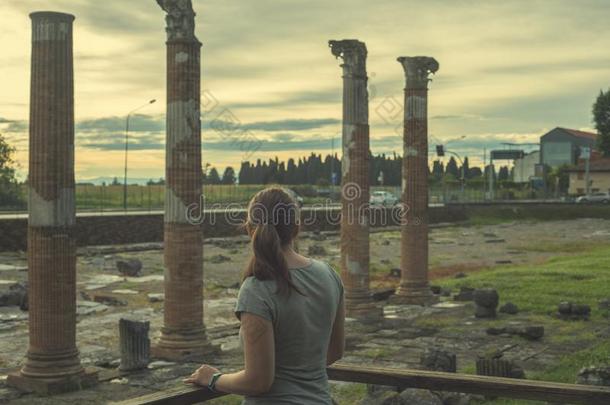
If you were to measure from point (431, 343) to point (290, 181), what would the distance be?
113 m

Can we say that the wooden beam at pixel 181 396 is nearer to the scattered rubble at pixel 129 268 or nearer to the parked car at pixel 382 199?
the scattered rubble at pixel 129 268

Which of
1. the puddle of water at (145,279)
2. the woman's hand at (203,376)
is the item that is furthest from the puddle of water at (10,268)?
the woman's hand at (203,376)

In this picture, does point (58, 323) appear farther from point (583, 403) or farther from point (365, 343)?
point (583, 403)

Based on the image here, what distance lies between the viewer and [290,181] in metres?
126

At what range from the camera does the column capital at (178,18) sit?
39.7 feet

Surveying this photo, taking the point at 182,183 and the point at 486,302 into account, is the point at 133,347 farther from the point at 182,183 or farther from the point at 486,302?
the point at 486,302

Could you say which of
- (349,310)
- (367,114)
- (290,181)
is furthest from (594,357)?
(290,181)

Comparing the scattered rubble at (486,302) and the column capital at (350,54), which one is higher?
the column capital at (350,54)

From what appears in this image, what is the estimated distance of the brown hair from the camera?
318cm

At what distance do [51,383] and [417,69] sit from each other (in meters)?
11.9

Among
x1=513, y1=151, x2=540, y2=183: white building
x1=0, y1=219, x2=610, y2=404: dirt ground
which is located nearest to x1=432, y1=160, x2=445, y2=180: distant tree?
x1=513, y1=151, x2=540, y2=183: white building

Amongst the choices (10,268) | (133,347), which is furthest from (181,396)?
(10,268)

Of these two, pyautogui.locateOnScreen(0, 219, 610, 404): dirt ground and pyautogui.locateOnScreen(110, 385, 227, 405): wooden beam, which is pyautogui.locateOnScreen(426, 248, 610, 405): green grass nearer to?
pyautogui.locateOnScreen(0, 219, 610, 404): dirt ground

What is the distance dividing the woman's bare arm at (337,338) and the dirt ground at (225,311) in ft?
22.5
